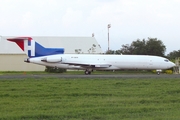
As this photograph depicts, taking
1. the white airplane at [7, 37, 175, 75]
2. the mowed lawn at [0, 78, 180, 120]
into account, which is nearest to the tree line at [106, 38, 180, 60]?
the white airplane at [7, 37, 175, 75]

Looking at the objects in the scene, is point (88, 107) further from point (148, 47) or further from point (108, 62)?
point (148, 47)

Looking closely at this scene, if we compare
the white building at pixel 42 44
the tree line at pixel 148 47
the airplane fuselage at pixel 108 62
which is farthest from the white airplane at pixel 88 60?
the tree line at pixel 148 47

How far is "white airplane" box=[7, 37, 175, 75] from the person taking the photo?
42.7 meters

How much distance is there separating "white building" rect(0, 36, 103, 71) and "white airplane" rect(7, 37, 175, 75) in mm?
13211

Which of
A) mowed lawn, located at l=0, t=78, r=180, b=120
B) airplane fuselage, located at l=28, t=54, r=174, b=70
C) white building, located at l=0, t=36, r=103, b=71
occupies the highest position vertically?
white building, located at l=0, t=36, r=103, b=71

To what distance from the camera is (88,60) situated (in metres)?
43.8

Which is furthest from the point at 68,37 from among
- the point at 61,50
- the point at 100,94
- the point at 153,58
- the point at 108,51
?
the point at 100,94

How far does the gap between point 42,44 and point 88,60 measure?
62.0ft

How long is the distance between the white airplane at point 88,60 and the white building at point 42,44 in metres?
13.2

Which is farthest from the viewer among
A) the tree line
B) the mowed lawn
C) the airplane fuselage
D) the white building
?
the tree line

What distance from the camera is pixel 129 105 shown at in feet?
37.5

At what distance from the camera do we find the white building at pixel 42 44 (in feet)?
→ 187

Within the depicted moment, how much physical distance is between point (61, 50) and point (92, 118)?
119ft

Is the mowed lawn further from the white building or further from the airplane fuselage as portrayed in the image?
the white building
